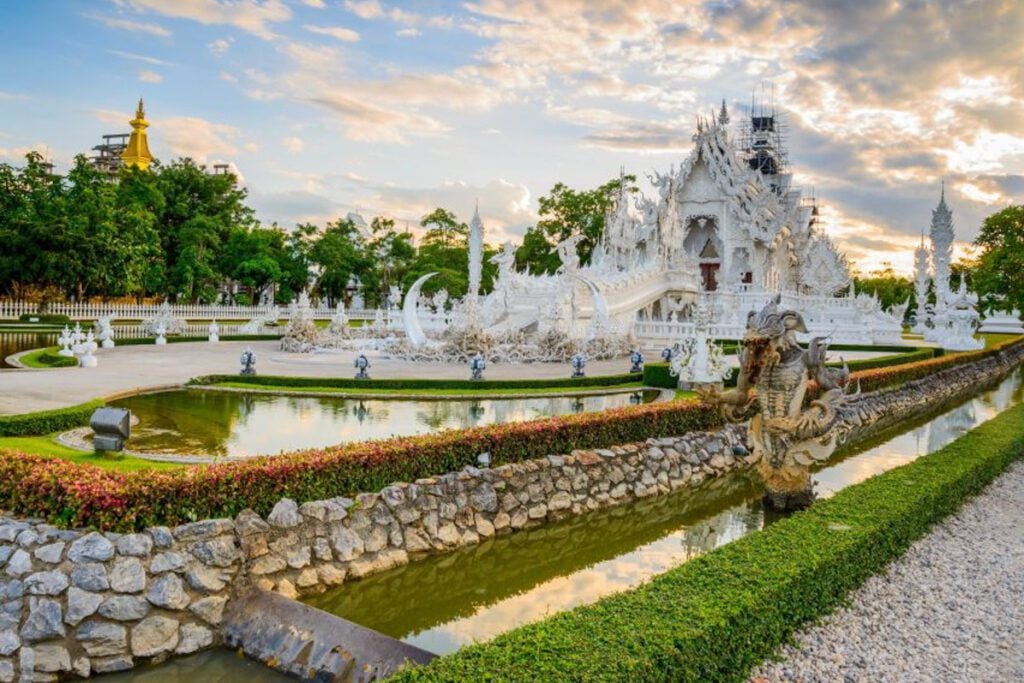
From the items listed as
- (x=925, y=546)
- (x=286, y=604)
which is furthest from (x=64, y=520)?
(x=925, y=546)

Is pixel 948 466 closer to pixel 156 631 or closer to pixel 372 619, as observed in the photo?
pixel 372 619

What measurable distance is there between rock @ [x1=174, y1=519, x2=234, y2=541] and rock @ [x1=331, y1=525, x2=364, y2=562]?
1.08 m

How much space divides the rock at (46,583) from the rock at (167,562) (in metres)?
0.61

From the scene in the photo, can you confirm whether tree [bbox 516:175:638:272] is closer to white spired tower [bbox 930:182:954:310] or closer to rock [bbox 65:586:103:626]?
white spired tower [bbox 930:182:954:310]

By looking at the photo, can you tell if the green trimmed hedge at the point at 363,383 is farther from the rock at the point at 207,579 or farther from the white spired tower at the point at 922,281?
the white spired tower at the point at 922,281

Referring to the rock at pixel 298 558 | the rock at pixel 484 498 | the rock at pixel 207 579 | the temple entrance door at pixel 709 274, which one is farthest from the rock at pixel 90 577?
the temple entrance door at pixel 709 274

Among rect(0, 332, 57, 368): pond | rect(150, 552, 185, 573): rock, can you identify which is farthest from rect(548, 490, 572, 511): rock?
rect(0, 332, 57, 368): pond

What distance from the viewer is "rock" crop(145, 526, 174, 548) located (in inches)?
231

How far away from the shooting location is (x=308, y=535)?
6840 millimetres

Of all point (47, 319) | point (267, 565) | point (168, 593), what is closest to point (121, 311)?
point (47, 319)

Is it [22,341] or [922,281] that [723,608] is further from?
[922,281]

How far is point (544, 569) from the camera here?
7.89 metres

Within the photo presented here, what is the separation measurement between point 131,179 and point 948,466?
50.3 metres

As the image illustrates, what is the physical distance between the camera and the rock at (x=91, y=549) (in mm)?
5645
